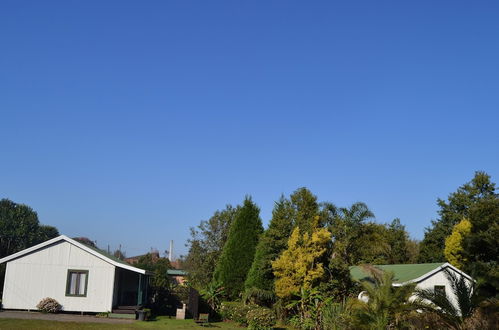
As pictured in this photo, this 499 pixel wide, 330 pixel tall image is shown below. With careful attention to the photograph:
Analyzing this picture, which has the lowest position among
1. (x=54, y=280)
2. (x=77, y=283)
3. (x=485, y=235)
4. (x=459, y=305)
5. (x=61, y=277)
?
(x=77, y=283)

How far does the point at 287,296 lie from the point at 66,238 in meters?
12.5

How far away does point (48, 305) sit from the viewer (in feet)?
75.3

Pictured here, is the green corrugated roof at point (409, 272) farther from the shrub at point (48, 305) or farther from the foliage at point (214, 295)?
the shrub at point (48, 305)

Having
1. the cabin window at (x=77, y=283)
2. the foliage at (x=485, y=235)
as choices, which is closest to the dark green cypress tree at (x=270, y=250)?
the cabin window at (x=77, y=283)

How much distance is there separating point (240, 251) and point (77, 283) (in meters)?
9.79

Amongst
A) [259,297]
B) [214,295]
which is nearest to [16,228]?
[214,295]

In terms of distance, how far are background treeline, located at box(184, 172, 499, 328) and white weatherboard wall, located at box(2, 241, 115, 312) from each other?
6054mm

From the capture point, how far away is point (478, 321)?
41.8 ft

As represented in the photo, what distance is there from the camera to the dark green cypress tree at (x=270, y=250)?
24844 millimetres

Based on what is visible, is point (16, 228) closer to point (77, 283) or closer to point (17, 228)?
point (17, 228)

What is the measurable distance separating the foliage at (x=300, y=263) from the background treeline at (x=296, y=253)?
0.05m

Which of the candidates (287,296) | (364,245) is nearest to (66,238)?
(287,296)

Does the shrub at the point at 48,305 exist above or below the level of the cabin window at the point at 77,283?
below

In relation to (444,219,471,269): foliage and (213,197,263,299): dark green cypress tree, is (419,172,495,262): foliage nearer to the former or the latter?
(444,219,471,269): foliage
